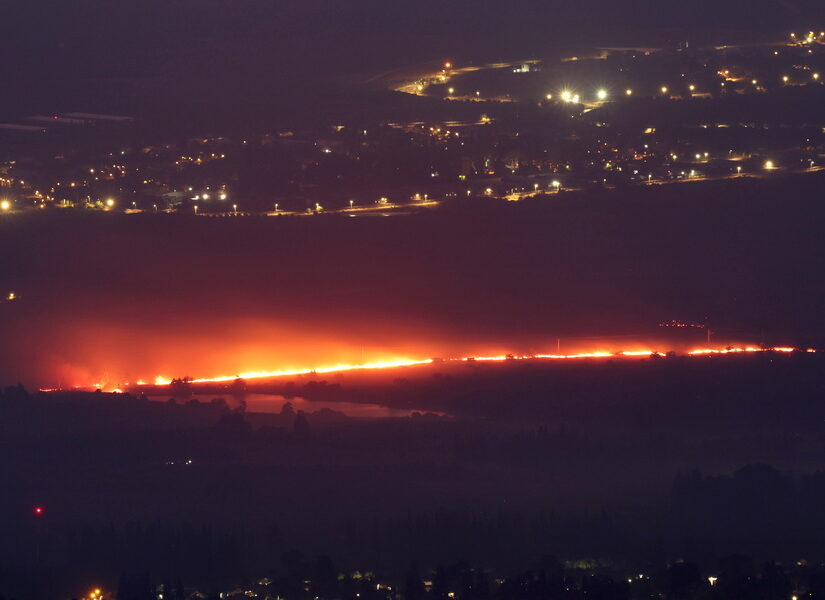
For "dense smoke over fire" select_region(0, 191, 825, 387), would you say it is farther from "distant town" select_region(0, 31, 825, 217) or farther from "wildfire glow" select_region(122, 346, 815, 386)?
"distant town" select_region(0, 31, 825, 217)

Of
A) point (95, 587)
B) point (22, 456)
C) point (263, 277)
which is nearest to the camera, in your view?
point (95, 587)

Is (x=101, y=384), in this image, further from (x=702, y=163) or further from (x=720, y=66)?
(x=720, y=66)

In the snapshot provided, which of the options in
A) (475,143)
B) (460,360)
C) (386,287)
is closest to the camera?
(460,360)

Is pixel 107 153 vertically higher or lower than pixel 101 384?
higher

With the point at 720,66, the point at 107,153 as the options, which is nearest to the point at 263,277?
the point at 107,153

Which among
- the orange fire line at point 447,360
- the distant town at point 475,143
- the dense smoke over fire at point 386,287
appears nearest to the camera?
the orange fire line at point 447,360

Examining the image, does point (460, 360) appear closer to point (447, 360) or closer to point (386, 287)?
point (447, 360)

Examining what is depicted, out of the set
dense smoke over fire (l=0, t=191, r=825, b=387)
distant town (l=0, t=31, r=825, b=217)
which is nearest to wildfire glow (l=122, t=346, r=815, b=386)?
dense smoke over fire (l=0, t=191, r=825, b=387)

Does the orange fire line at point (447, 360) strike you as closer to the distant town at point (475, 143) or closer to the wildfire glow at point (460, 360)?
the wildfire glow at point (460, 360)

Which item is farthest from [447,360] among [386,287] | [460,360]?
[386,287]

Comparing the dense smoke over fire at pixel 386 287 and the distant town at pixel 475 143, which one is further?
the distant town at pixel 475 143

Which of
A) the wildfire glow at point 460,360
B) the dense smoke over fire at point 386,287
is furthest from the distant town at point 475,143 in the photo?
the wildfire glow at point 460,360
